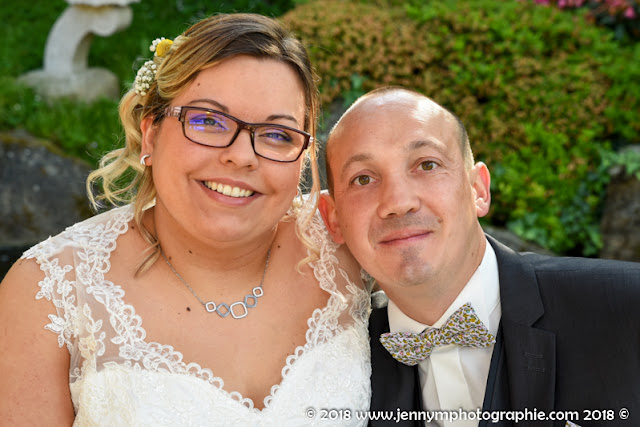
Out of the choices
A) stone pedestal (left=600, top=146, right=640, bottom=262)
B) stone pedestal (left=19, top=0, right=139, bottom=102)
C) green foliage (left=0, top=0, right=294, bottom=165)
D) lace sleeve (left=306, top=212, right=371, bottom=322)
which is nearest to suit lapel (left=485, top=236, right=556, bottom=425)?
lace sleeve (left=306, top=212, right=371, bottom=322)

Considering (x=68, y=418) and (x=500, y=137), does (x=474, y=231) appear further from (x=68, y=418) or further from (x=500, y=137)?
(x=500, y=137)

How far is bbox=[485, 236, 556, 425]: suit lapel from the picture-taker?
217cm

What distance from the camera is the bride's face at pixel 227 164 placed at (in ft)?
7.49

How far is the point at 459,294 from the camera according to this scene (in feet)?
8.14

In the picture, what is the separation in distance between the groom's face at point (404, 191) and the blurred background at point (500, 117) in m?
2.86

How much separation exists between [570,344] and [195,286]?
138 cm

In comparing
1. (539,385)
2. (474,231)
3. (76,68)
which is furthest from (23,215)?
(539,385)

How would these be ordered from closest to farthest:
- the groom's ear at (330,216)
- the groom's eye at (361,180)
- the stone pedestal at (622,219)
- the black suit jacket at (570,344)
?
the black suit jacket at (570,344), the groom's eye at (361,180), the groom's ear at (330,216), the stone pedestal at (622,219)

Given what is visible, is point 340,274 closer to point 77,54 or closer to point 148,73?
point 148,73

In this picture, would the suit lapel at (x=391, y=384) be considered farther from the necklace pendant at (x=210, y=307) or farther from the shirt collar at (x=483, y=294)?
the necklace pendant at (x=210, y=307)

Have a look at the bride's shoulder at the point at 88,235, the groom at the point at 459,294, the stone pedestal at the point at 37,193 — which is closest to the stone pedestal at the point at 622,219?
the groom at the point at 459,294

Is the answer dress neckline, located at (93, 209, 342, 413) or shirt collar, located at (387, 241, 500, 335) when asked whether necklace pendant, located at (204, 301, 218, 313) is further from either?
shirt collar, located at (387, 241, 500, 335)

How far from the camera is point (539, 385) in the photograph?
218cm

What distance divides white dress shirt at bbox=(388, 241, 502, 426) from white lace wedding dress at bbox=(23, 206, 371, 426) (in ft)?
A: 0.84
